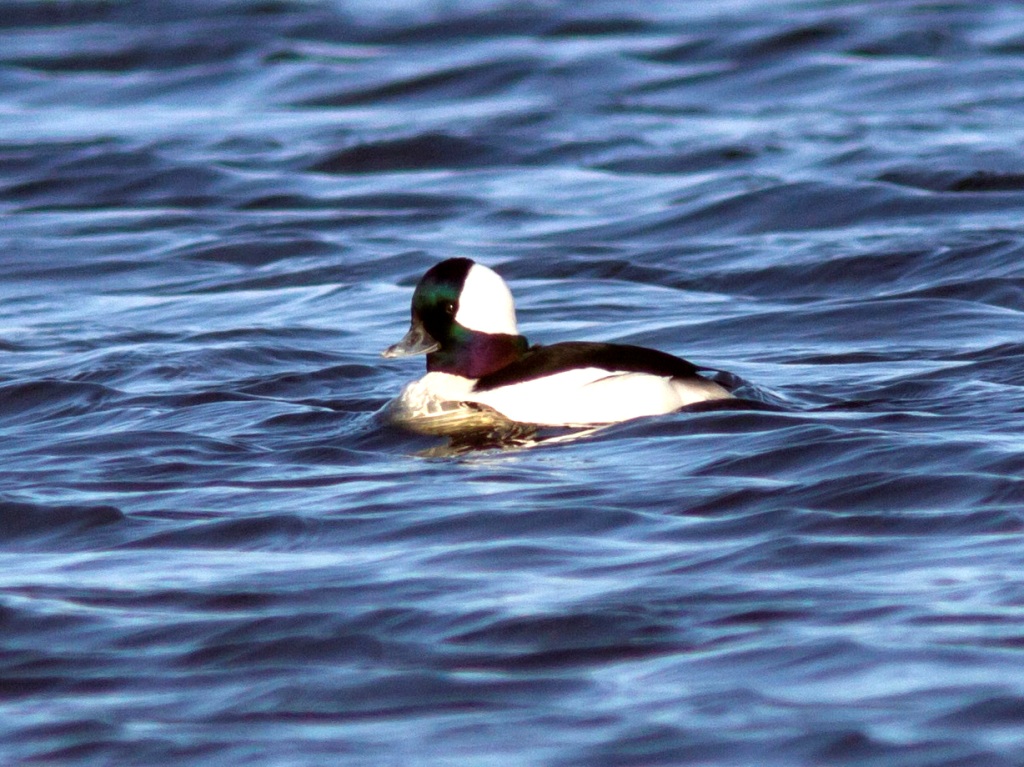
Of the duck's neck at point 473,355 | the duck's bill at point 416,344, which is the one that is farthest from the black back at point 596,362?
the duck's bill at point 416,344

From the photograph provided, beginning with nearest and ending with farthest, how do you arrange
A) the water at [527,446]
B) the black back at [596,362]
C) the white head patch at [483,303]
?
the water at [527,446]
the black back at [596,362]
the white head patch at [483,303]

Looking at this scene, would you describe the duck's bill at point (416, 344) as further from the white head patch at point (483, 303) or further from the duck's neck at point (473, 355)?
the white head patch at point (483, 303)

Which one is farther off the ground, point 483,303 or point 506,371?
point 483,303

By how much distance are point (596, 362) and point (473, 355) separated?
27.3 inches

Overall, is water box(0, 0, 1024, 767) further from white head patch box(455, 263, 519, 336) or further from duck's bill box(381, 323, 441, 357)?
white head patch box(455, 263, 519, 336)

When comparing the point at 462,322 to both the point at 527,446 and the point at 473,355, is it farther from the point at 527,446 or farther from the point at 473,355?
the point at 527,446

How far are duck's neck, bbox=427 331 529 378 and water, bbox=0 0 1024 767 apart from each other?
424mm

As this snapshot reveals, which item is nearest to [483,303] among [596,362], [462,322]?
[462,322]

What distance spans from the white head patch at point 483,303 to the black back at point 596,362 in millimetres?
231

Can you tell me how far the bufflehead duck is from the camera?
8.32 metres

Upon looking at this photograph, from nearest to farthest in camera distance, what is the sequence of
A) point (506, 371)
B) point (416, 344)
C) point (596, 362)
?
point (596, 362) → point (506, 371) → point (416, 344)

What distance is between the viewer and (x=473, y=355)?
874 cm

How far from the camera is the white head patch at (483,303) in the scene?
340 inches

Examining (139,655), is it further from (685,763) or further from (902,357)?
(902,357)
